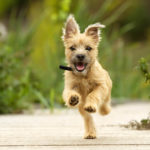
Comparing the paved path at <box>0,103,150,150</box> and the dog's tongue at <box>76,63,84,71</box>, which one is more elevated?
the dog's tongue at <box>76,63,84,71</box>

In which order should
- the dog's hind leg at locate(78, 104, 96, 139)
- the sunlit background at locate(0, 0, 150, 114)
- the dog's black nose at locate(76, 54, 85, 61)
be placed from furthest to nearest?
1. the sunlit background at locate(0, 0, 150, 114)
2. the dog's hind leg at locate(78, 104, 96, 139)
3. the dog's black nose at locate(76, 54, 85, 61)

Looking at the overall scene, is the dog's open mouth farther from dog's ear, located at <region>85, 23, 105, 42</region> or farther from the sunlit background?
the sunlit background

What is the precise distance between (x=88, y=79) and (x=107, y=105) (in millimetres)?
599

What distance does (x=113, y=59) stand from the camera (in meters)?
10.3

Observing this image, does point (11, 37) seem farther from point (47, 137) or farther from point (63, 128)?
point (47, 137)

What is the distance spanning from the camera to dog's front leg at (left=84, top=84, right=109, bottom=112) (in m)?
4.88

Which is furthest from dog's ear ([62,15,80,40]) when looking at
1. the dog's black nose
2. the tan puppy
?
the dog's black nose

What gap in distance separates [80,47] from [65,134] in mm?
944

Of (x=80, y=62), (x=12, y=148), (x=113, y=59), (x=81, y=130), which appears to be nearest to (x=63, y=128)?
(x=81, y=130)

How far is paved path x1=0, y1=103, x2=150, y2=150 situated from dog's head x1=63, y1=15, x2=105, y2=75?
28.5 inches

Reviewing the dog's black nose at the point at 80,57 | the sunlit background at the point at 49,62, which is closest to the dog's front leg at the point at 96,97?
the dog's black nose at the point at 80,57

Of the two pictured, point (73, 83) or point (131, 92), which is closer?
point (73, 83)

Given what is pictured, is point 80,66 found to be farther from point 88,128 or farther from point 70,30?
point 88,128

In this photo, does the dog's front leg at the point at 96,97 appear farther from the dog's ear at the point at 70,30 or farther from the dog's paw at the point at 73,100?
the dog's ear at the point at 70,30
